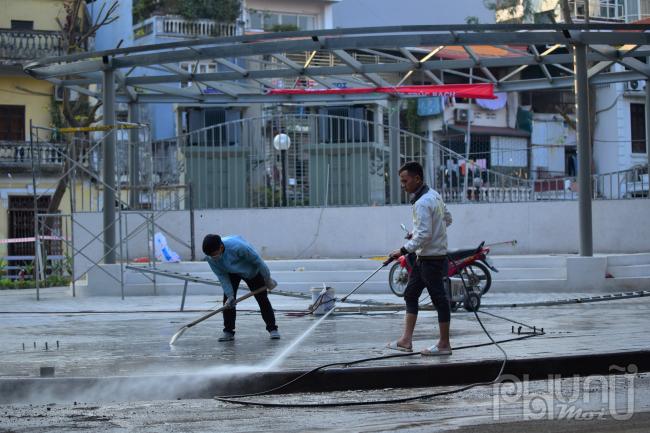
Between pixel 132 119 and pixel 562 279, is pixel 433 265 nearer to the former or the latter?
pixel 562 279

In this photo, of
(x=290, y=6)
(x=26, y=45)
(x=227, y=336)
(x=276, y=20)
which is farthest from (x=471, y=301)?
(x=290, y=6)

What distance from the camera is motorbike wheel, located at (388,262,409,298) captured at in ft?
61.8

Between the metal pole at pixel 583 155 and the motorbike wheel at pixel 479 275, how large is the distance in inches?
95.3

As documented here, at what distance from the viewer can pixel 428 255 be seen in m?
10.6

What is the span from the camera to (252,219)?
23.1 m

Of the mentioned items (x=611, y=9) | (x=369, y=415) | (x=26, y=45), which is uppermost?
(x=611, y=9)

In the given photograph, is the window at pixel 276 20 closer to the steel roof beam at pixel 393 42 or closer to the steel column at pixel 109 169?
the steel column at pixel 109 169

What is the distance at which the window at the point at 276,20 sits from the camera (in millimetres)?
50181

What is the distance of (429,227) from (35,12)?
36257 millimetres

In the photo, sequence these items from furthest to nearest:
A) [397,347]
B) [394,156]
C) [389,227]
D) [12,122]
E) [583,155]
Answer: [12,122]
[394,156]
[389,227]
[583,155]
[397,347]

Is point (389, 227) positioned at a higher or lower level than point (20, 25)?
lower

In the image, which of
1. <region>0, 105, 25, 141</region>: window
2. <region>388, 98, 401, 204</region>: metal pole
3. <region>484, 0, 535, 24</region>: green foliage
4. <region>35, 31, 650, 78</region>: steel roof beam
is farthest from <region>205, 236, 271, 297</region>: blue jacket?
<region>484, 0, 535, 24</region>: green foliage

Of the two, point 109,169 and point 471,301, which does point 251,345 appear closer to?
point 471,301

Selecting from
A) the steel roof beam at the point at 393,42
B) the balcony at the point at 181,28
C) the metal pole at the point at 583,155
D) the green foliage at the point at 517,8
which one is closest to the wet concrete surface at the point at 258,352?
the metal pole at the point at 583,155
